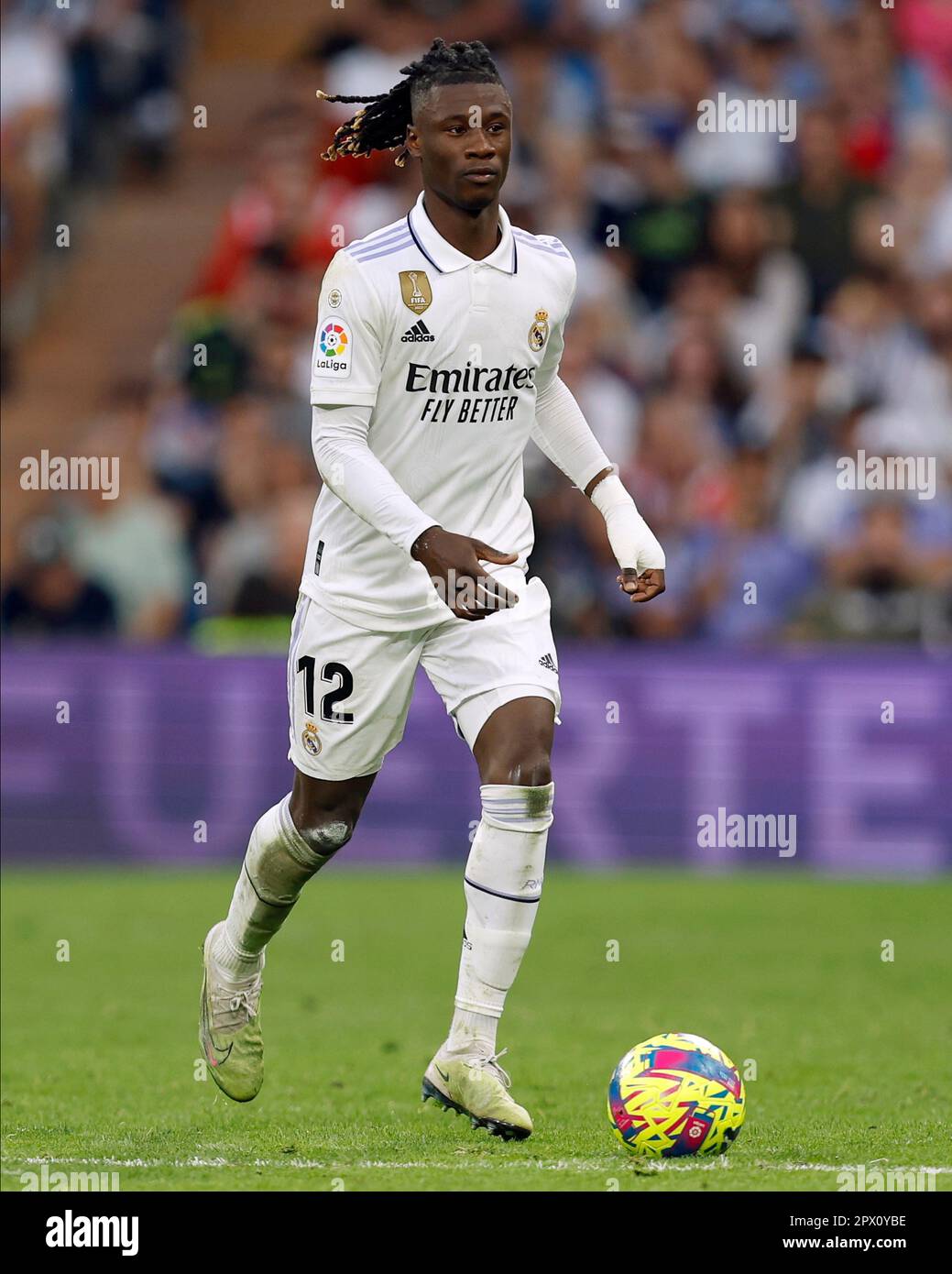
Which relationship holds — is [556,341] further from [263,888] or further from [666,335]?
[666,335]

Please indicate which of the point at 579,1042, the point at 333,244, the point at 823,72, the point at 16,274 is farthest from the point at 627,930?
the point at 16,274

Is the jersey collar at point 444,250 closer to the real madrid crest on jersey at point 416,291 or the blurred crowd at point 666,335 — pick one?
the real madrid crest on jersey at point 416,291

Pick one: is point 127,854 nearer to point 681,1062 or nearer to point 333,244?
point 333,244

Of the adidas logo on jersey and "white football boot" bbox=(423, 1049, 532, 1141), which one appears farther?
the adidas logo on jersey

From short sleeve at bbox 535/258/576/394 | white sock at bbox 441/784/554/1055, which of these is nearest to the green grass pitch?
white sock at bbox 441/784/554/1055

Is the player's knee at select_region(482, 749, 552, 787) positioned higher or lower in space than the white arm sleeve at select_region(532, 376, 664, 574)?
lower

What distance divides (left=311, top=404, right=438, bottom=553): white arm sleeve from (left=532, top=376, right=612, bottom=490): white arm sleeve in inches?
25.4

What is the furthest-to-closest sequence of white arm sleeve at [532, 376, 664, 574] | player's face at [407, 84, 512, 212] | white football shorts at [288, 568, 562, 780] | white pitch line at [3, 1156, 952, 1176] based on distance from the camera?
white arm sleeve at [532, 376, 664, 574] → white football shorts at [288, 568, 562, 780] → player's face at [407, 84, 512, 212] → white pitch line at [3, 1156, 952, 1176]

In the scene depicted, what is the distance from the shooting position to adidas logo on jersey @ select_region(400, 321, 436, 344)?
6219 millimetres

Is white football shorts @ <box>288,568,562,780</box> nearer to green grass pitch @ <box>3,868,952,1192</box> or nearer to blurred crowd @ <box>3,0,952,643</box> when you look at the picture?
green grass pitch @ <box>3,868,952,1192</box>

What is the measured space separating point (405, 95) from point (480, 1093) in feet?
9.05

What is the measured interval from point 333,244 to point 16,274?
363 cm

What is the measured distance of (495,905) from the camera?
620 centimetres

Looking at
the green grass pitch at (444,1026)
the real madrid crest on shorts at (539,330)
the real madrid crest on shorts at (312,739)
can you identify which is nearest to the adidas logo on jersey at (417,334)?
the real madrid crest on shorts at (539,330)
